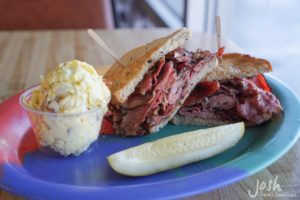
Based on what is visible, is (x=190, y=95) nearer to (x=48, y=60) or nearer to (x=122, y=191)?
(x=122, y=191)

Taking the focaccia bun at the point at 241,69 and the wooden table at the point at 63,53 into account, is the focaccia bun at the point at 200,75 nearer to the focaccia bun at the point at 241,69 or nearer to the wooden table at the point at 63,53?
the focaccia bun at the point at 241,69

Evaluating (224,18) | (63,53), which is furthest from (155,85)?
(224,18)

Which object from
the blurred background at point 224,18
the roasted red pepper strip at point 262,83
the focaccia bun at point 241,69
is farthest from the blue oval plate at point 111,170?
the blurred background at point 224,18

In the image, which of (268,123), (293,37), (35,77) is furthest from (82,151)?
(293,37)

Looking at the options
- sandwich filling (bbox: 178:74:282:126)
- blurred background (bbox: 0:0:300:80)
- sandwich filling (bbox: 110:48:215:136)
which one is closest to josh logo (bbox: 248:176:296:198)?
sandwich filling (bbox: 178:74:282:126)

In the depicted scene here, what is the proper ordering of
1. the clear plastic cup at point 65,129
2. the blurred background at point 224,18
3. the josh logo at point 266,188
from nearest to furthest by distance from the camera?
the josh logo at point 266,188, the clear plastic cup at point 65,129, the blurred background at point 224,18

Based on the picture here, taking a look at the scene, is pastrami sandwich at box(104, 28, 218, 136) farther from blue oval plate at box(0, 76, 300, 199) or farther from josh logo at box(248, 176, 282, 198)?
josh logo at box(248, 176, 282, 198)
